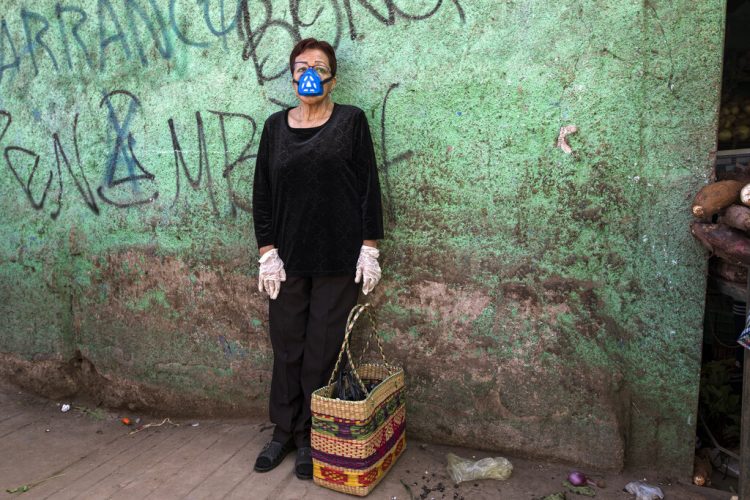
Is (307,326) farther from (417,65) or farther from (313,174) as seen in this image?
(417,65)

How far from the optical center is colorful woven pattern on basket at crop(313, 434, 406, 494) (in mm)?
2293

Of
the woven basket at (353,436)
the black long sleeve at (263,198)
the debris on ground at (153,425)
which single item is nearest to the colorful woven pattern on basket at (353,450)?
the woven basket at (353,436)

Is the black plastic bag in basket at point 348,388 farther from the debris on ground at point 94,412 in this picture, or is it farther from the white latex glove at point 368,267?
the debris on ground at point 94,412

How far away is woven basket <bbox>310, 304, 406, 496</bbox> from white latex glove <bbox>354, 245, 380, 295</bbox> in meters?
0.12

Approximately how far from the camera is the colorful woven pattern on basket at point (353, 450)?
7.45 feet

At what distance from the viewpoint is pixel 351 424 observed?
88.5 inches

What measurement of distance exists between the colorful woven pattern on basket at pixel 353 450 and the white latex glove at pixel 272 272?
0.69 m

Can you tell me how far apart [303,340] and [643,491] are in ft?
5.27

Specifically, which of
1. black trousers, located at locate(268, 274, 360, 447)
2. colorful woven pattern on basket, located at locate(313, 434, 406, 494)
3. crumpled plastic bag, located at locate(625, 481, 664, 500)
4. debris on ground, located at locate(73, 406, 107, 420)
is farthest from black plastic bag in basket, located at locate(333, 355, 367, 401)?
debris on ground, located at locate(73, 406, 107, 420)

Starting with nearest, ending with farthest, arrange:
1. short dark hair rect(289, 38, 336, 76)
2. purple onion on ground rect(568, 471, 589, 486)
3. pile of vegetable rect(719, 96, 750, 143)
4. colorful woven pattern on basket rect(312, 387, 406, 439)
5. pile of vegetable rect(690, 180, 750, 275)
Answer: pile of vegetable rect(690, 180, 750, 275) < colorful woven pattern on basket rect(312, 387, 406, 439) < purple onion on ground rect(568, 471, 589, 486) < short dark hair rect(289, 38, 336, 76) < pile of vegetable rect(719, 96, 750, 143)

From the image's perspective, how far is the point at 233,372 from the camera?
3078mm

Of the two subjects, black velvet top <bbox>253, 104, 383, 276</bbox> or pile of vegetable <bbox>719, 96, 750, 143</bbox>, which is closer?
black velvet top <bbox>253, 104, 383, 276</bbox>

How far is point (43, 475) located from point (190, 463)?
0.73 m

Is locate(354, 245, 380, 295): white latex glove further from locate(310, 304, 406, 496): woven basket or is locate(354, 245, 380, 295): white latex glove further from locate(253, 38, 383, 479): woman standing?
locate(310, 304, 406, 496): woven basket
